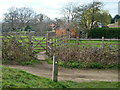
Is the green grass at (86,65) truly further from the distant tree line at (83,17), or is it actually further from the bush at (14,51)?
the distant tree line at (83,17)

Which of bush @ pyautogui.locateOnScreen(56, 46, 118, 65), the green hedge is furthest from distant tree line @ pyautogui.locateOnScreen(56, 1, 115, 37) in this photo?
bush @ pyautogui.locateOnScreen(56, 46, 118, 65)

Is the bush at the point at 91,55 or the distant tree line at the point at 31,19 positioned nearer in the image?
the bush at the point at 91,55

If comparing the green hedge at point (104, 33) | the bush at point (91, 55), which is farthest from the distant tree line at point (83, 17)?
the bush at point (91, 55)

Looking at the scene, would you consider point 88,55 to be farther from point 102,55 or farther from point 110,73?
point 110,73

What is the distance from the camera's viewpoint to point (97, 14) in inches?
1229

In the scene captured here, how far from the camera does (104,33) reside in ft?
99.0

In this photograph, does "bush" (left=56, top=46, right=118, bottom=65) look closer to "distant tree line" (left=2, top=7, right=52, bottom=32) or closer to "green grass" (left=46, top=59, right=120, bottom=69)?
"green grass" (left=46, top=59, right=120, bottom=69)

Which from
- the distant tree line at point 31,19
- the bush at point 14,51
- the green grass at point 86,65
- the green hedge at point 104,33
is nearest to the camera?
the green grass at point 86,65

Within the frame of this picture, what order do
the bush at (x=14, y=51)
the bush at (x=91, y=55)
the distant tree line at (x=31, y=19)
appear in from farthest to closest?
the distant tree line at (x=31, y=19) < the bush at (x=91, y=55) < the bush at (x=14, y=51)

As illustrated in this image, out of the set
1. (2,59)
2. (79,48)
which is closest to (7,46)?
(2,59)

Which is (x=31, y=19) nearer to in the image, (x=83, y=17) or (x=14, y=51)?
(x=83, y=17)

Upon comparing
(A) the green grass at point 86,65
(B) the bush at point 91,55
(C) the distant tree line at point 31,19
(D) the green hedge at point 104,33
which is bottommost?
(A) the green grass at point 86,65

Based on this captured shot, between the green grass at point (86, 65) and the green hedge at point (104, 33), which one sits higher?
the green hedge at point (104, 33)

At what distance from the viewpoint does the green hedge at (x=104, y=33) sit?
2991 centimetres
